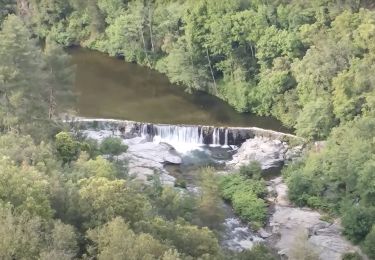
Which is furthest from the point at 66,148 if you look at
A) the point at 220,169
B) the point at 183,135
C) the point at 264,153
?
the point at 264,153

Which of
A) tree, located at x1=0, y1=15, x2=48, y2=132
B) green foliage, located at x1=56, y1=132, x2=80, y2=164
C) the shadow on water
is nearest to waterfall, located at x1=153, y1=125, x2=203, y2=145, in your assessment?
the shadow on water

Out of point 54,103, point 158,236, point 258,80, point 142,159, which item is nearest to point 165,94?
point 258,80

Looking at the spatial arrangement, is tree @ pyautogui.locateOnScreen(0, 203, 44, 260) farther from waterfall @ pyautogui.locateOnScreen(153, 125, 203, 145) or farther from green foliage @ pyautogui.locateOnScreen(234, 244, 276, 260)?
waterfall @ pyautogui.locateOnScreen(153, 125, 203, 145)

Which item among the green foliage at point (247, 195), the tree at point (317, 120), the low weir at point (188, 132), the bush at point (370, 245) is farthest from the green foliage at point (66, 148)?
the tree at point (317, 120)

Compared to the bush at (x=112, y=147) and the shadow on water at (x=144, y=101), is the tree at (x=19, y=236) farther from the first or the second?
the shadow on water at (x=144, y=101)

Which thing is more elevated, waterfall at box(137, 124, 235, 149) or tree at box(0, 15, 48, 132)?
tree at box(0, 15, 48, 132)
